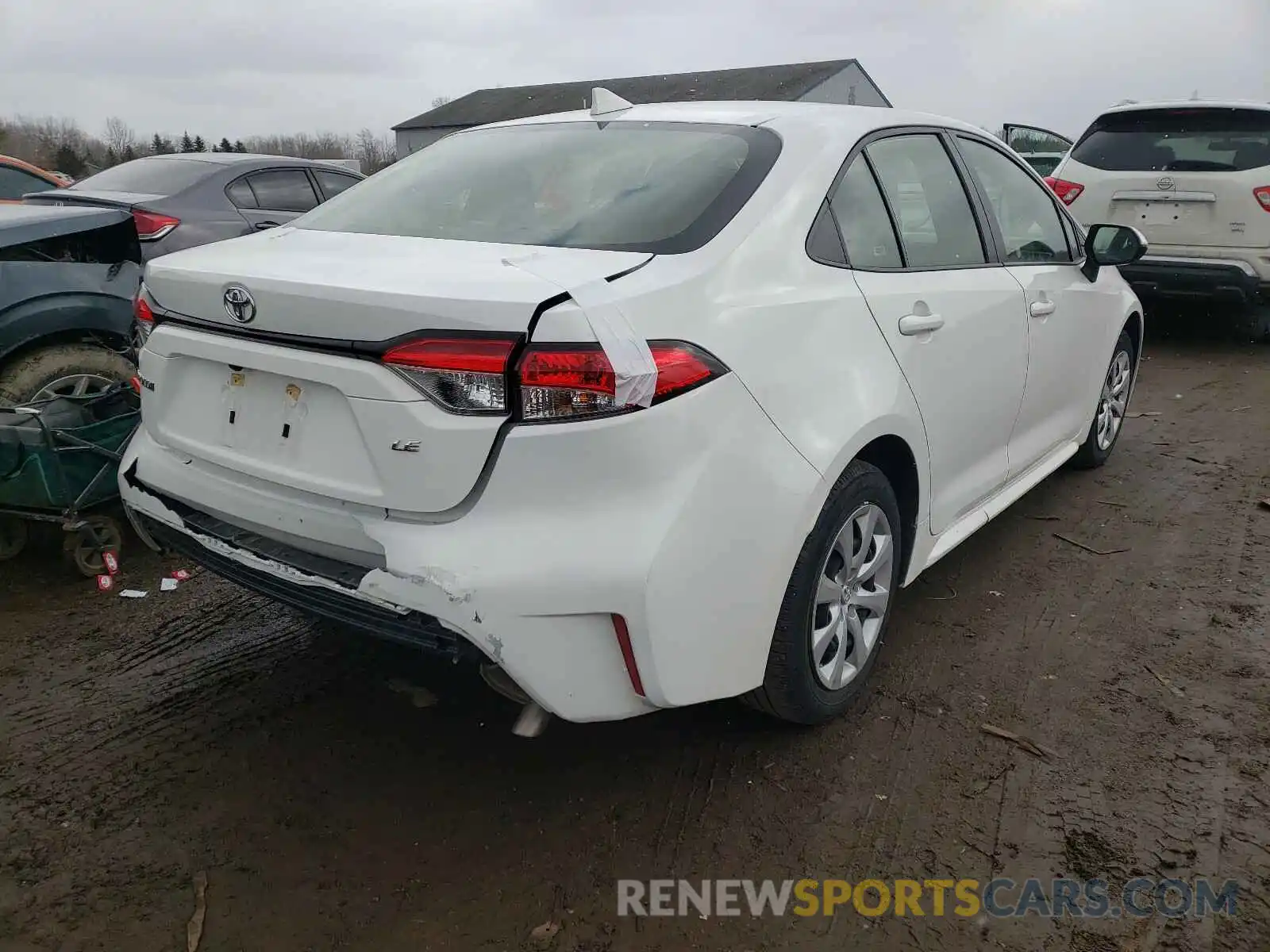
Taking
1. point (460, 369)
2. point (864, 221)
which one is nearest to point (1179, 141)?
point (864, 221)

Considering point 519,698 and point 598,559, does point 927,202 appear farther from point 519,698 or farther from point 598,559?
point 519,698

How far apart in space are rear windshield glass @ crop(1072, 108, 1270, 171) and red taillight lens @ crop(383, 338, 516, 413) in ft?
23.0

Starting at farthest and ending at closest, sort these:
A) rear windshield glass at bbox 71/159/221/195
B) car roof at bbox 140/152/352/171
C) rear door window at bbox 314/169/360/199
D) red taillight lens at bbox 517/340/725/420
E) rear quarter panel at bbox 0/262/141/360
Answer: rear door window at bbox 314/169/360/199 → car roof at bbox 140/152/352/171 → rear windshield glass at bbox 71/159/221/195 → rear quarter panel at bbox 0/262/141/360 → red taillight lens at bbox 517/340/725/420

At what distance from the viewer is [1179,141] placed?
23.5 feet

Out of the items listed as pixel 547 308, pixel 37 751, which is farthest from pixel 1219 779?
pixel 37 751

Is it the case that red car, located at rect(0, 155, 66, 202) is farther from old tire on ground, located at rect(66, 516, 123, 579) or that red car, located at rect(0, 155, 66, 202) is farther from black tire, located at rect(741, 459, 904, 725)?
black tire, located at rect(741, 459, 904, 725)

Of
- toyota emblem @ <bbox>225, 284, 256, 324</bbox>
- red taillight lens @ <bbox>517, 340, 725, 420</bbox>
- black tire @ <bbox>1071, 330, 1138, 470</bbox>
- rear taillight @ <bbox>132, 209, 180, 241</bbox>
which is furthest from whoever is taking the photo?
rear taillight @ <bbox>132, 209, 180, 241</bbox>

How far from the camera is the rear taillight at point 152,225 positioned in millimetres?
6320

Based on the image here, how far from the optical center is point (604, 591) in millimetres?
1940

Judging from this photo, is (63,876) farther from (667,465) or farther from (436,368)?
(667,465)

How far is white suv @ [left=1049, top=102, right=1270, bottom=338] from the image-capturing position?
6918 millimetres

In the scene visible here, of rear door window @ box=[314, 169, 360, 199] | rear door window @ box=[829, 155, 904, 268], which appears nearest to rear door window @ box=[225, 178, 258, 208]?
rear door window @ box=[314, 169, 360, 199]

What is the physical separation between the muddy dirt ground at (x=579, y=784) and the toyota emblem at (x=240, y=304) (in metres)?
1.18

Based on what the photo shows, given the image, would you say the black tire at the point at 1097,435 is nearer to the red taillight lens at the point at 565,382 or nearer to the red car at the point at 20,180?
the red taillight lens at the point at 565,382
